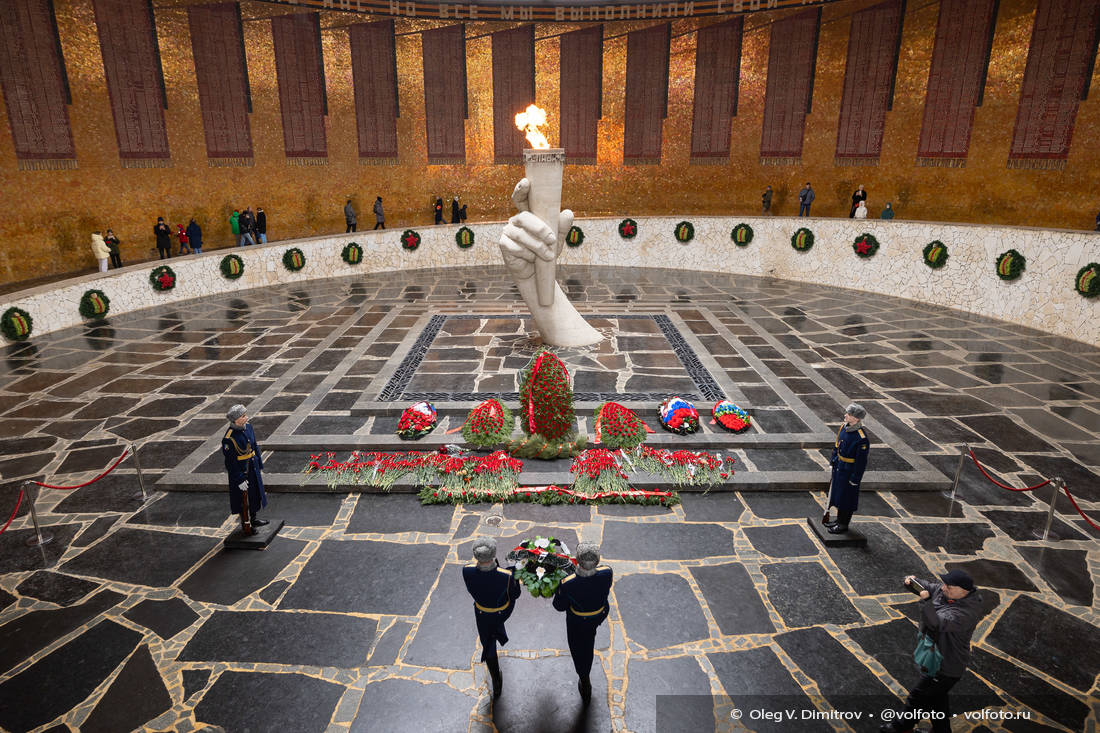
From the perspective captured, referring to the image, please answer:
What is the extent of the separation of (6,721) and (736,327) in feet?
35.9

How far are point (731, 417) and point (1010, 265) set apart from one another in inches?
340

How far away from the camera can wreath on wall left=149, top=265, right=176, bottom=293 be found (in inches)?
538

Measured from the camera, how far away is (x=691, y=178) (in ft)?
63.9

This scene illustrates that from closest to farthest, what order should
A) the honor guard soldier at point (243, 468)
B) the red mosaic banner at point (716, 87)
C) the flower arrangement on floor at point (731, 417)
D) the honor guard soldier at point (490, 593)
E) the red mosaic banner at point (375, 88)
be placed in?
the honor guard soldier at point (490, 593) → the honor guard soldier at point (243, 468) → the flower arrangement on floor at point (731, 417) → the red mosaic banner at point (375, 88) → the red mosaic banner at point (716, 87)

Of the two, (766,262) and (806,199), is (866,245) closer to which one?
(766,262)

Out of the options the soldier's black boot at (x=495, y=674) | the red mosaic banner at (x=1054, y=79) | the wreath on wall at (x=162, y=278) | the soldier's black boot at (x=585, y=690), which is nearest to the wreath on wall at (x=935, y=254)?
the red mosaic banner at (x=1054, y=79)

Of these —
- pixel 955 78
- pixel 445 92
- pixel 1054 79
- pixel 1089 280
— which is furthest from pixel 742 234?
pixel 445 92

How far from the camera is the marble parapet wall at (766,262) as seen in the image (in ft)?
37.2

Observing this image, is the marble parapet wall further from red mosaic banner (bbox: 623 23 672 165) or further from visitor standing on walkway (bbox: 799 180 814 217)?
red mosaic banner (bbox: 623 23 672 165)

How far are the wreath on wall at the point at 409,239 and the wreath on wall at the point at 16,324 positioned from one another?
8837 millimetres

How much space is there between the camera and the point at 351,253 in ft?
56.2

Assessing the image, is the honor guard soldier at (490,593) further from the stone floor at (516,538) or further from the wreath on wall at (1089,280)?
the wreath on wall at (1089,280)

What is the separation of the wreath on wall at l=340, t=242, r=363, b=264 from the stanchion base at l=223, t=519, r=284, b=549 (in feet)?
41.5

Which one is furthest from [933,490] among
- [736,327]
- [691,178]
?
[691,178]
